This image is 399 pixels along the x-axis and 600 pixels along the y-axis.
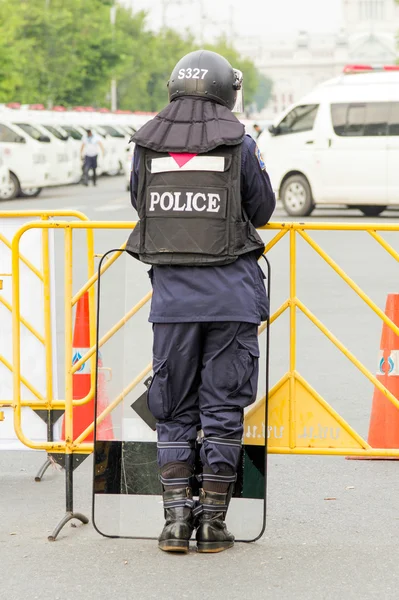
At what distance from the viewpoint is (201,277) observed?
14.4 feet

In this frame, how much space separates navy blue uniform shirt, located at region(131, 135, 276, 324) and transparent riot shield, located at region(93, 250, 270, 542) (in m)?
0.24

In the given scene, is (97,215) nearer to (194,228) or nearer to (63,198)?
(63,198)

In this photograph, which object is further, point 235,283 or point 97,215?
point 97,215

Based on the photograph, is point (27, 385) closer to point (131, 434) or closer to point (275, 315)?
point (131, 434)

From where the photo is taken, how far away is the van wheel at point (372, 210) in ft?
72.8

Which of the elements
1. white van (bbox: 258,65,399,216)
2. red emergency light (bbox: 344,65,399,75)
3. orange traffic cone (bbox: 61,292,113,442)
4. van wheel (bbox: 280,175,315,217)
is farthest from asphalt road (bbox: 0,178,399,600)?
red emergency light (bbox: 344,65,399,75)

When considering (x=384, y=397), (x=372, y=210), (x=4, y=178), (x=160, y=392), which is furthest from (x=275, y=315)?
(x=4, y=178)

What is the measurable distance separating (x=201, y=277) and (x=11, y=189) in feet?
74.8

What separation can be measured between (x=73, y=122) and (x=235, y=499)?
34536mm

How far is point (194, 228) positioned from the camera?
4.34 meters

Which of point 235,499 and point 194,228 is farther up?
point 194,228

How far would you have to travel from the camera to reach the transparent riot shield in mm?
4652

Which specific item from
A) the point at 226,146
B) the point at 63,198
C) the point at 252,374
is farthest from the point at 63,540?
the point at 63,198

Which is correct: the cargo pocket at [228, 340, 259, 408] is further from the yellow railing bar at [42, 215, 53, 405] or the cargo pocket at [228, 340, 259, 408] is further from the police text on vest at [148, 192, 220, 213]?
the yellow railing bar at [42, 215, 53, 405]
